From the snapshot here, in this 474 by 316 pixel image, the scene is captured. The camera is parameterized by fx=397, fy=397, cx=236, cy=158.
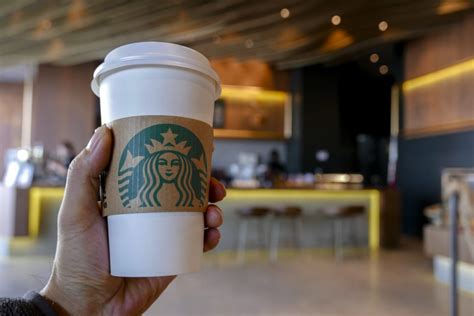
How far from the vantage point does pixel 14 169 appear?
5039mm

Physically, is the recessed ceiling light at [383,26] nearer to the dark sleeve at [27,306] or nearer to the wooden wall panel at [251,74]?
the wooden wall panel at [251,74]

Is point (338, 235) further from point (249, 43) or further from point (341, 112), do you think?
point (249, 43)

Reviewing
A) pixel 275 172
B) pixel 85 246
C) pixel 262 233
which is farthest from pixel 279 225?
pixel 85 246

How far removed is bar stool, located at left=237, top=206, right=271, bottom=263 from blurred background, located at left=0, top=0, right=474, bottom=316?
0.03m

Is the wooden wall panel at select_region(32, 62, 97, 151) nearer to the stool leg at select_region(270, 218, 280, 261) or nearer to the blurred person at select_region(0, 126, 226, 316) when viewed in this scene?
the stool leg at select_region(270, 218, 280, 261)

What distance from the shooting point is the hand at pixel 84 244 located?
2.13 ft

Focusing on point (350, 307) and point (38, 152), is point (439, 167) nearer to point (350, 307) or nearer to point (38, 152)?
point (350, 307)

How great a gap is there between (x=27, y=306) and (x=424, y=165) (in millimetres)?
7545

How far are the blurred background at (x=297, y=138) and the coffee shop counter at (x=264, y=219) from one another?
20mm

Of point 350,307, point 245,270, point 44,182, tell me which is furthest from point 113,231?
point 44,182

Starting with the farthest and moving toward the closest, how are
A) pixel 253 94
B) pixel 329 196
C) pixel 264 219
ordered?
pixel 253 94
pixel 329 196
pixel 264 219

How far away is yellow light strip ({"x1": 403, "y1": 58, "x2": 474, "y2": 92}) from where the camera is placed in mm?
6281

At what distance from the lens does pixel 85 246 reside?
690 mm

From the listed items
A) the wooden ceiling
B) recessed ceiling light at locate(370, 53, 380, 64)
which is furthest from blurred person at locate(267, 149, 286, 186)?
recessed ceiling light at locate(370, 53, 380, 64)
